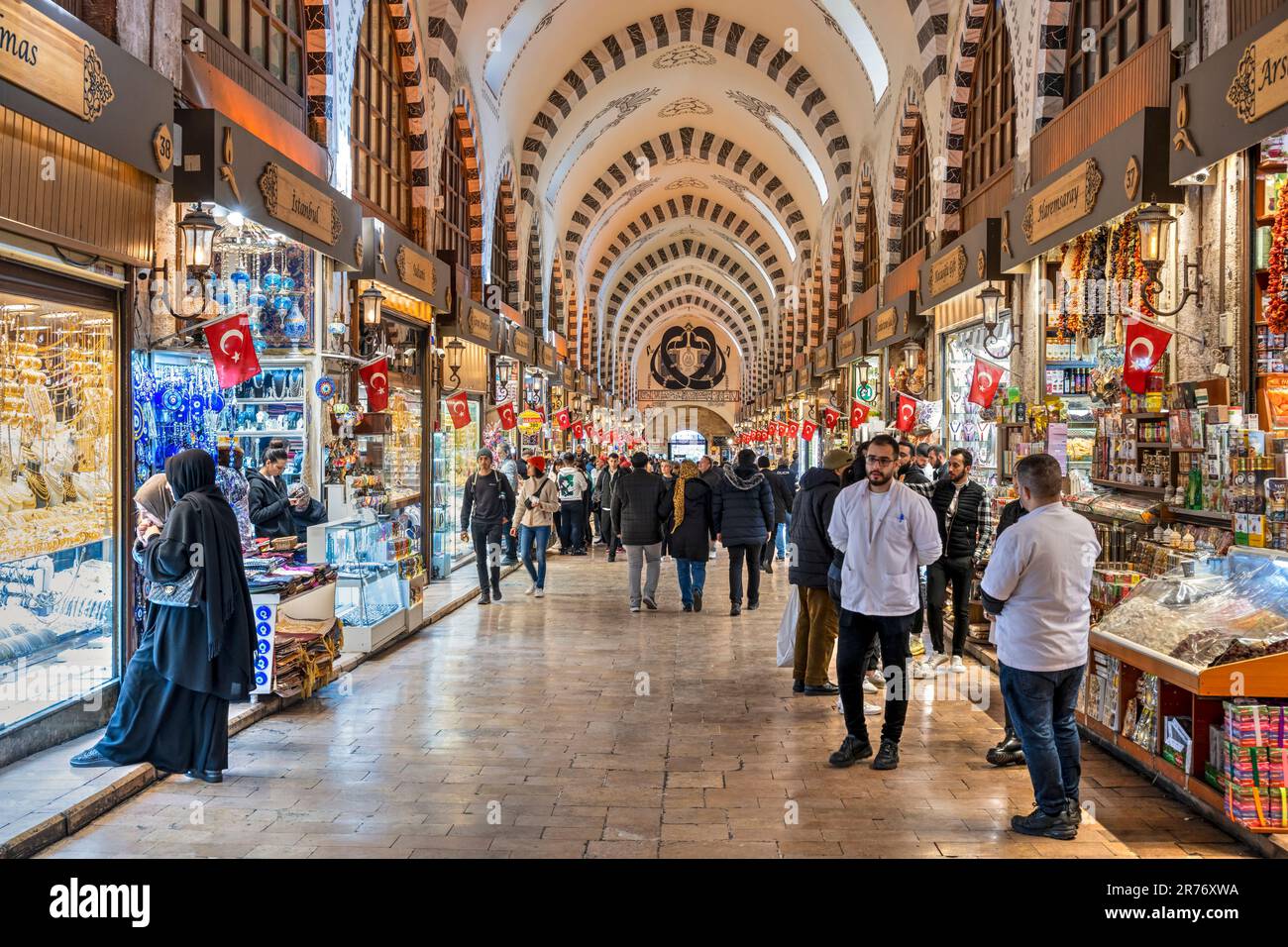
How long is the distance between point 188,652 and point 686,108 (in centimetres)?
1907

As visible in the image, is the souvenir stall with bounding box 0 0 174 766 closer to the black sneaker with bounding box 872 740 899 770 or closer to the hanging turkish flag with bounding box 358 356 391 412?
the hanging turkish flag with bounding box 358 356 391 412

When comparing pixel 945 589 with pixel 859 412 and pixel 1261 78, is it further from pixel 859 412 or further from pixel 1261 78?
pixel 859 412

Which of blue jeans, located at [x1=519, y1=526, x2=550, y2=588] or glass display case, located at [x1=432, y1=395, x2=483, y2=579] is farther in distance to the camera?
glass display case, located at [x1=432, y1=395, x2=483, y2=579]

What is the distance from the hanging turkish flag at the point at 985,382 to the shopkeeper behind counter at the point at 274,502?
16.5 feet

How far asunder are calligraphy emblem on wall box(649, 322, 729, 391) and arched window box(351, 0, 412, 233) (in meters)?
37.0

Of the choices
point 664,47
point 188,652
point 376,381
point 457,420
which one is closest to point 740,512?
point 376,381

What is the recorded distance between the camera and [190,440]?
584cm

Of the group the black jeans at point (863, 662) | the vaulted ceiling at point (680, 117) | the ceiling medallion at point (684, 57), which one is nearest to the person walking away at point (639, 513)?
the black jeans at point (863, 662)

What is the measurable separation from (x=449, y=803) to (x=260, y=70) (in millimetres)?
5169

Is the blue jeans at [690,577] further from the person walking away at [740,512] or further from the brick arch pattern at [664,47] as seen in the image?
the brick arch pattern at [664,47]

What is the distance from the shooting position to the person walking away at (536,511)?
9312mm

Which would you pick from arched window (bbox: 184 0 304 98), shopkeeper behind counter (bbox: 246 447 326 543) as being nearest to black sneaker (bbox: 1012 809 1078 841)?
shopkeeper behind counter (bbox: 246 447 326 543)

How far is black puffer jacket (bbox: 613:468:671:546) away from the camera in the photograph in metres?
8.68
